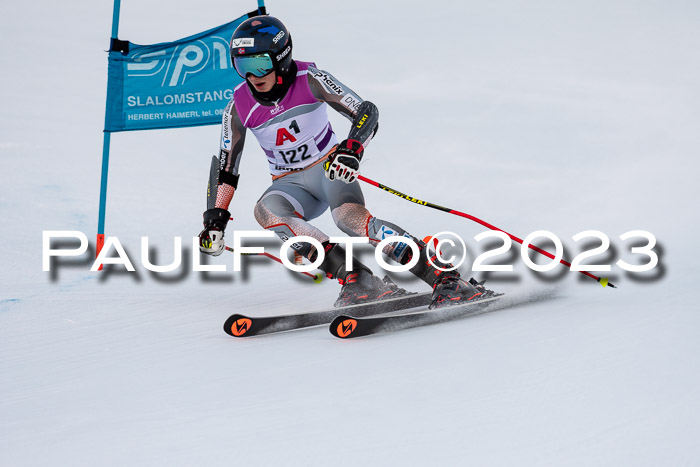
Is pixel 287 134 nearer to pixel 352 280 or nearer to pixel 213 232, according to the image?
pixel 213 232

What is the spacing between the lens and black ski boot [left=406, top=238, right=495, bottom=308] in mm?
4574

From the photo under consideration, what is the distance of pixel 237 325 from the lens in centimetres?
432

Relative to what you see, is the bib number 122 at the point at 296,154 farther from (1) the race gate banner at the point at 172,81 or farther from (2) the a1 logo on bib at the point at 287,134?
(1) the race gate banner at the point at 172,81

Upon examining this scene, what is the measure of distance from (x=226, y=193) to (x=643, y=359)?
107 inches

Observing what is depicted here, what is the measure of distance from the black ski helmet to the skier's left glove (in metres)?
0.64

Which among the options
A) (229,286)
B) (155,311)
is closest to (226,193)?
(155,311)

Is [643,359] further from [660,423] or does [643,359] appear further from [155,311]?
[155,311]

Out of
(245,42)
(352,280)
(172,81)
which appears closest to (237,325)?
(352,280)

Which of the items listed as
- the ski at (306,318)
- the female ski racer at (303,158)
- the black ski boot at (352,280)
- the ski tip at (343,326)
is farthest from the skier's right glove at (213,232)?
the ski tip at (343,326)

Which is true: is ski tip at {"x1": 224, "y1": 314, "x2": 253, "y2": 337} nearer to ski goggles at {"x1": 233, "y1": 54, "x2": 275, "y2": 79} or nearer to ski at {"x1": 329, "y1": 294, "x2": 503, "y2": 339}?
ski at {"x1": 329, "y1": 294, "x2": 503, "y2": 339}

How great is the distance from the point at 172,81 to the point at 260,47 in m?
2.42

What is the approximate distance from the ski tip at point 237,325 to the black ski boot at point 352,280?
2.27ft

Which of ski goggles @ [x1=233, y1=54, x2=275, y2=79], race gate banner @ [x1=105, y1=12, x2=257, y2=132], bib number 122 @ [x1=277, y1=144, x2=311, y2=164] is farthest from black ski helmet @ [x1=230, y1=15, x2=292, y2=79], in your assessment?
race gate banner @ [x1=105, y1=12, x2=257, y2=132]

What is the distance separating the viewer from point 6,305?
570 cm
